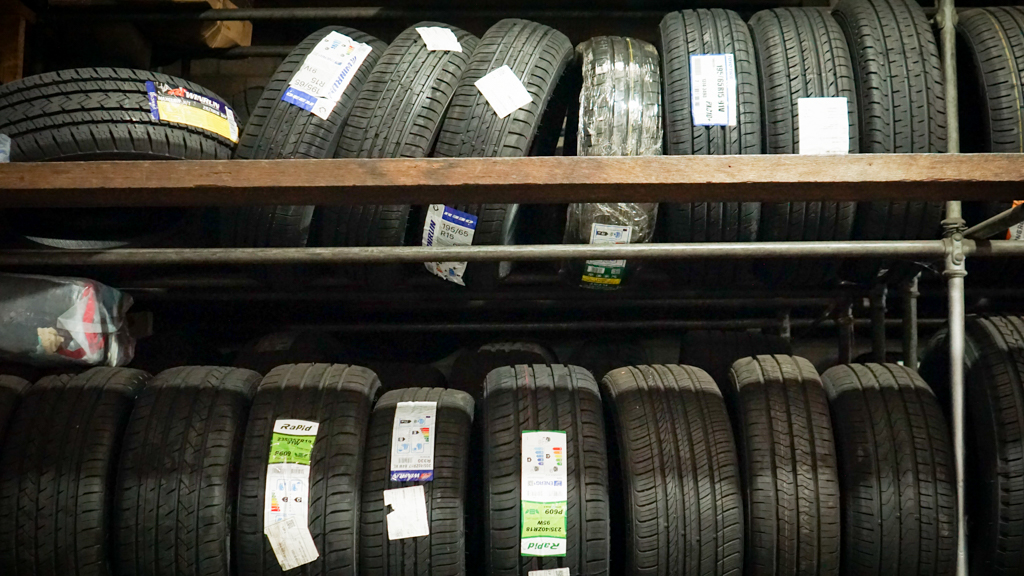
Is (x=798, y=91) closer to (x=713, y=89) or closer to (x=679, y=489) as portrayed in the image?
(x=713, y=89)

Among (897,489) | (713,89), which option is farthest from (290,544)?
(713,89)

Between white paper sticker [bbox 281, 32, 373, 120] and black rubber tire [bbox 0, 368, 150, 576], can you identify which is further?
white paper sticker [bbox 281, 32, 373, 120]

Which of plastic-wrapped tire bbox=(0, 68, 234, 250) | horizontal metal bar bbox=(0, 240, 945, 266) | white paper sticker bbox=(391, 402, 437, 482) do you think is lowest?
white paper sticker bbox=(391, 402, 437, 482)

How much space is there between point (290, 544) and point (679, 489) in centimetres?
109

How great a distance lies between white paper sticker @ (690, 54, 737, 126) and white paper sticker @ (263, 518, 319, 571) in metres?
1.64

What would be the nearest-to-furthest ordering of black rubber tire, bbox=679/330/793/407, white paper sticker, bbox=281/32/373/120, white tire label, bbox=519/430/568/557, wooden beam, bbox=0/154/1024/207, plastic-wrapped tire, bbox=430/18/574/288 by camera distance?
1. wooden beam, bbox=0/154/1024/207
2. white tire label, bbox=519/430/568/557
3. plastic-wrapped tire, bbox=430/18/574/288
4. white paper sticker, bbox=281/32/373/120
5. black rubber tire, bbox=679/330/793/407

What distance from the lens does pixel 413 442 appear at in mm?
2047

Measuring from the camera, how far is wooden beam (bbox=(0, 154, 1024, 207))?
1650 mm

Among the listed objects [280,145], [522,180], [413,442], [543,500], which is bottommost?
[543,500]

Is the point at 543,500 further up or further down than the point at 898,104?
further down

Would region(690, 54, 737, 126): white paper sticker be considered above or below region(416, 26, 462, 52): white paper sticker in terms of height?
below

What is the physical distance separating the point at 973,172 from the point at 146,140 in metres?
2.15

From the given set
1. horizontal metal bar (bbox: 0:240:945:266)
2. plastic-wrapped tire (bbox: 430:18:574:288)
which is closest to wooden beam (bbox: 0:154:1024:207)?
horizontal metal bar (bbox: 0:240:945:266)

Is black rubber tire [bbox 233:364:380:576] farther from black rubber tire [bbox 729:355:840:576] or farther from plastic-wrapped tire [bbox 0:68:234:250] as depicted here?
black rubber tire [bbox 729:355:840:576]
